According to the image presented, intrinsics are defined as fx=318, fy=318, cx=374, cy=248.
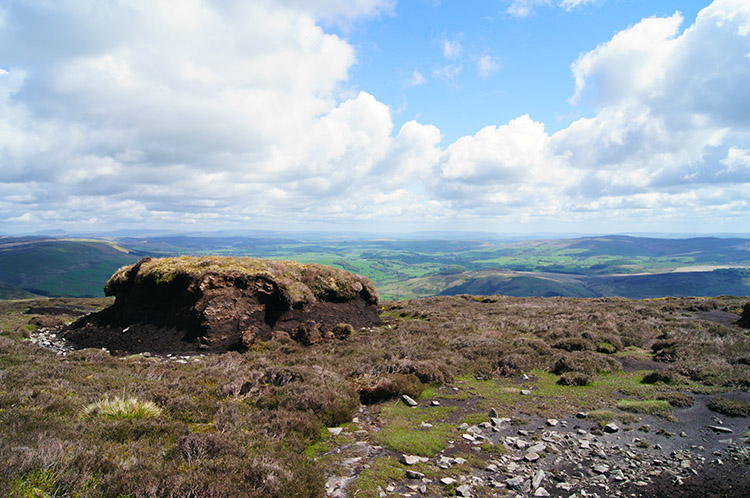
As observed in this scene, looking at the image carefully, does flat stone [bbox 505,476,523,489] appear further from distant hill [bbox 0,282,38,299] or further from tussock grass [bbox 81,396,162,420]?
distant hill [bbox 0,282,38,299]

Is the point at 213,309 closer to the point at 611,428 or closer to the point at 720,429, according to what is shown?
the point at 611,428

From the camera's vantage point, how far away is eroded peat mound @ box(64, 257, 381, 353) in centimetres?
Result: 1811

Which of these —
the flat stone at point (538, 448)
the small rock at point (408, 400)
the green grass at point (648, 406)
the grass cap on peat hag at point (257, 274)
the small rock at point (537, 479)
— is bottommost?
the small rock at point (408, 400)

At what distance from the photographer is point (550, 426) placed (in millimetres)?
9023

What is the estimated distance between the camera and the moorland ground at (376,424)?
17.6 feet

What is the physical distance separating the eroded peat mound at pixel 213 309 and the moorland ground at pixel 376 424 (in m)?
3.11

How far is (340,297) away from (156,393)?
1726cm

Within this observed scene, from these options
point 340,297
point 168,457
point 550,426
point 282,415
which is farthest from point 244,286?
point 550,426

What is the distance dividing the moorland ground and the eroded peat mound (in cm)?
311

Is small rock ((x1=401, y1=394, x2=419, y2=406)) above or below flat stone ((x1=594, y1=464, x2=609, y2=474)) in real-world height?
below

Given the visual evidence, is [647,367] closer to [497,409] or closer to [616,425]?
[616,425]

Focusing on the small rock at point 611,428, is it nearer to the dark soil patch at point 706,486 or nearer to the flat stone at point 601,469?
the dark soil patch at point 706,486

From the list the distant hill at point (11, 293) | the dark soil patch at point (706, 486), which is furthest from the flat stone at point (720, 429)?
the distant hill at point (11, 293)

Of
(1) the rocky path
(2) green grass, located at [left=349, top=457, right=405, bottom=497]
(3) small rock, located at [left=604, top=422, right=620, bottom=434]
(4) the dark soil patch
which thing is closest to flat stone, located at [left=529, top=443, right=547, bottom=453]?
(1) the rocky path
